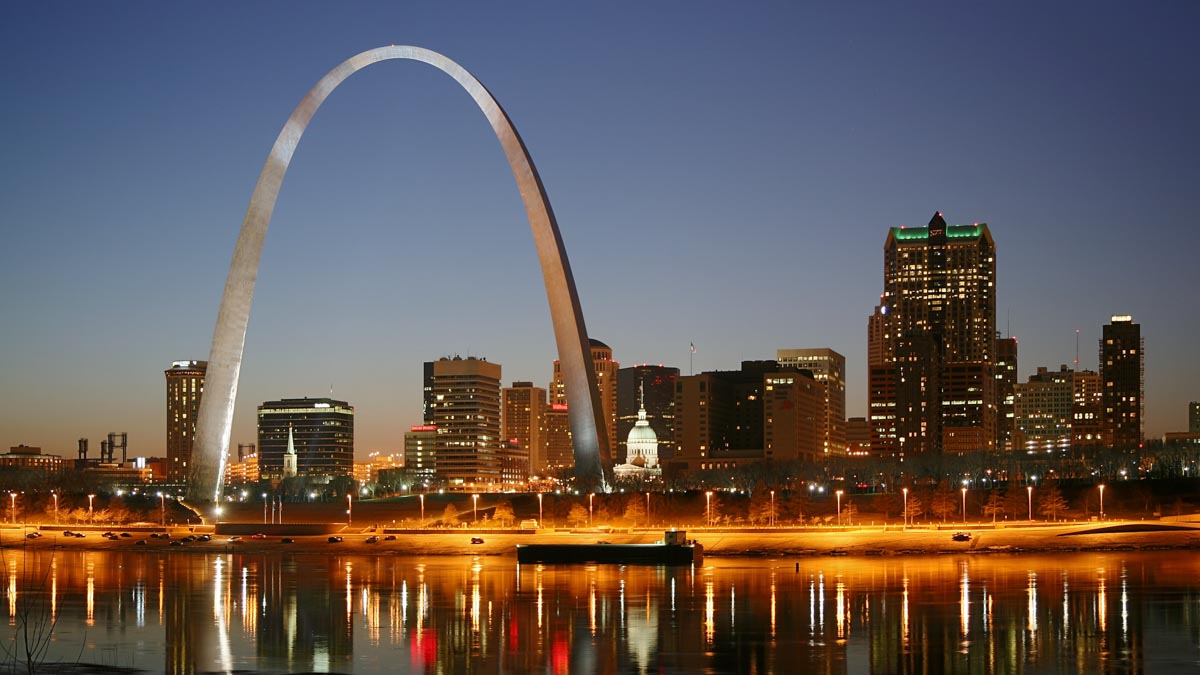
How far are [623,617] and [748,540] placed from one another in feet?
114

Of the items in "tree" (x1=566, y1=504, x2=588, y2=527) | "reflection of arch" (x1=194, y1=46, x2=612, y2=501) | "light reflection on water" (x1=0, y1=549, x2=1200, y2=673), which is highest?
"reflection of arch" (x1=194, y1=46, x2=612, y2=501)

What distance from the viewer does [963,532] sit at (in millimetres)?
68312

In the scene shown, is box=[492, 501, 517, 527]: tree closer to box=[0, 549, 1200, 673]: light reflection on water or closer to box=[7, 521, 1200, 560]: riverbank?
box=[7, 521, 1200, 560]: riverbank

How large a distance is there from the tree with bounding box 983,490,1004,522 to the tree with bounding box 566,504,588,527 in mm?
24735

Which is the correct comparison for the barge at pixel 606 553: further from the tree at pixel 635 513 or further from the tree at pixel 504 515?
the tree at pixel 504 515

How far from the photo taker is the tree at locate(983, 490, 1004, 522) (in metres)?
82.5

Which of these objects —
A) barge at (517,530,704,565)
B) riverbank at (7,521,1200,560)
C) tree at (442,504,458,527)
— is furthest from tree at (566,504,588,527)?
barge at (517,530,704,565)

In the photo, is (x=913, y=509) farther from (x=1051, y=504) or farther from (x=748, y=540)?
(x=748, y=540)

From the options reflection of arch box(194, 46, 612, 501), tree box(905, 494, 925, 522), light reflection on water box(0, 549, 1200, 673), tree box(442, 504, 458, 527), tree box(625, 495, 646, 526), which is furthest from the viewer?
tree box(905, 494, 925, 522)

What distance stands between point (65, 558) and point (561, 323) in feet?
81.6

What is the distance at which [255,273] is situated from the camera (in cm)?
6900

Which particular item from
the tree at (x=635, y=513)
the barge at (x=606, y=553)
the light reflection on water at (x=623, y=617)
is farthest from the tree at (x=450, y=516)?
the light reflection on water at (x=623, y=617)

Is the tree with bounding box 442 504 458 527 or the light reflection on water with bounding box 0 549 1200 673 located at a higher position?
the light reflection on water with bounding box 0 549 1200 673

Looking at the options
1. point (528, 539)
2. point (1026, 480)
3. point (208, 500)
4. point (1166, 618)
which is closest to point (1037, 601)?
point (1166, 618)
